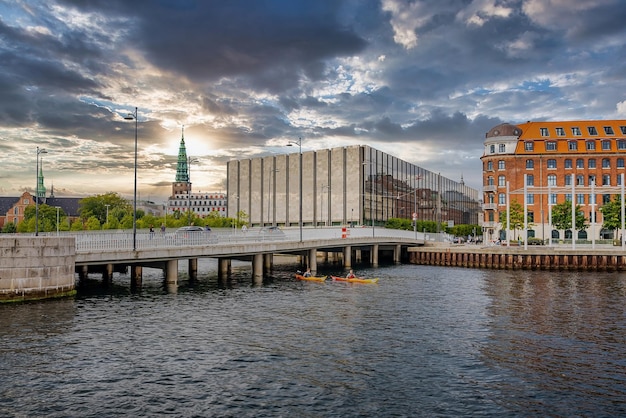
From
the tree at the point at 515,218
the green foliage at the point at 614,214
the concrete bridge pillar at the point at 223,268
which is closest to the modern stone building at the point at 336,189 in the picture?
the tree at the point at 515,218

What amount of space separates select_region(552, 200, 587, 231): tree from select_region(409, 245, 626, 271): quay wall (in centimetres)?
2106

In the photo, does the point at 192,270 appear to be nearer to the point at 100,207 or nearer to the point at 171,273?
the point at 171,273

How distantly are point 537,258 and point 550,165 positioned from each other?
1560 inches

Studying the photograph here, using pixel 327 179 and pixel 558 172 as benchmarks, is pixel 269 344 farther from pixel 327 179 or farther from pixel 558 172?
pixel 327 179

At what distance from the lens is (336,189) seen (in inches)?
4956

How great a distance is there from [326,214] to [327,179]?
28.0ft

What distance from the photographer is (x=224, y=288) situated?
48625mm

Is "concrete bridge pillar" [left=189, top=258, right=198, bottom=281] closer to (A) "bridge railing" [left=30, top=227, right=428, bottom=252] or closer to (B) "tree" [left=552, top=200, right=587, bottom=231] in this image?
(A) "bridge railing" [left=30, top=227, right=428, bottom=252]

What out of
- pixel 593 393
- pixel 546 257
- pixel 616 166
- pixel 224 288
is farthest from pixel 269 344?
pixel 616 166

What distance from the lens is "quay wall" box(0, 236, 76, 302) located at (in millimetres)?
33869

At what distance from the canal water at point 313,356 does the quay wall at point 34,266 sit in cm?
114

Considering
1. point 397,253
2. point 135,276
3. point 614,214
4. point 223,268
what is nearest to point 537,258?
point 397,253

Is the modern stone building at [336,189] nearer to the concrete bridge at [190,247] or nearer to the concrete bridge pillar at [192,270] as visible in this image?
the concrete bridge at [190,247]

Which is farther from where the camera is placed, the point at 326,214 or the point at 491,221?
the point at 326,214
